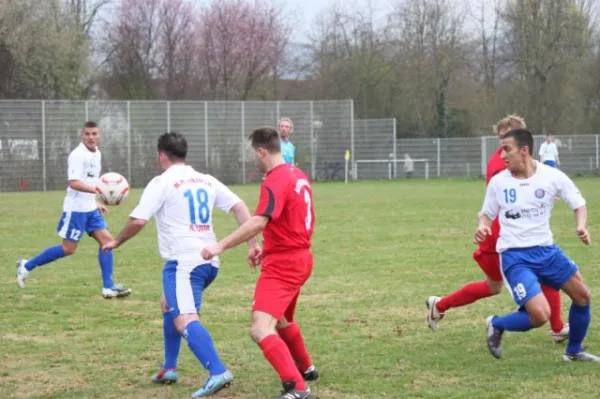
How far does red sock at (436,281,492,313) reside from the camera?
7.83 metres

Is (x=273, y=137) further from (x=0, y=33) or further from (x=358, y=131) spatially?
(x=0, y=33)

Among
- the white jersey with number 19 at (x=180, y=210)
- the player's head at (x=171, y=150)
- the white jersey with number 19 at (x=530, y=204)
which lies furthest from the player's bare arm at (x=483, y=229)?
the player's head at (x=171, y=150)

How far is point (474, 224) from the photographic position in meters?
18.6

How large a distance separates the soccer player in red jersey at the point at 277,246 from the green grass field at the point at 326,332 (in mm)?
511

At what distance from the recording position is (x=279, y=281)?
5.90 meters

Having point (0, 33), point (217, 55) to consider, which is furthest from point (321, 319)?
point (217, 55)

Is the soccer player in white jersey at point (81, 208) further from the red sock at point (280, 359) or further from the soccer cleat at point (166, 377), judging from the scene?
the red sock at point (280, 359)

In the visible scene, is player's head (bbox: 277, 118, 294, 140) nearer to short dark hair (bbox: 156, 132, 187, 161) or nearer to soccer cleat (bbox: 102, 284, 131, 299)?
soccer cleat (bbox: 102, 284, 131, 299)

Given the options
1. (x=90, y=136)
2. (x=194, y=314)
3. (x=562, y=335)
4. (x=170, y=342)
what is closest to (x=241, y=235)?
(x=194, y=314)

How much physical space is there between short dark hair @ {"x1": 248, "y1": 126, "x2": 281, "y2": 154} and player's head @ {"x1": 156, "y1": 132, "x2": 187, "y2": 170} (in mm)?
674

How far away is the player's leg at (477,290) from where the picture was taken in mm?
7609

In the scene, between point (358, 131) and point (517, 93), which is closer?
point (358, 131)

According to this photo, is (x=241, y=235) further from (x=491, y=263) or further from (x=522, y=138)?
(x=491, y=263)

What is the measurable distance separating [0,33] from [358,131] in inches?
733
